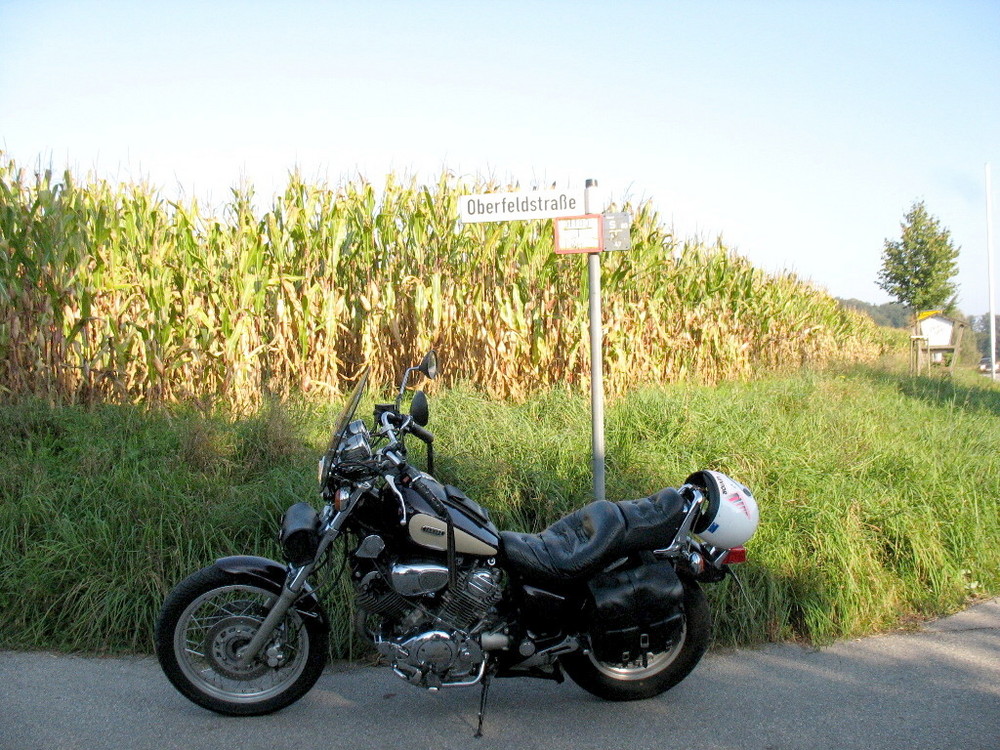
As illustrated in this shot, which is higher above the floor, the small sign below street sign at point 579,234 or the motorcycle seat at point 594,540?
the small sign below street sign at point 579,234

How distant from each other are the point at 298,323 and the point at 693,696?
5.88 m

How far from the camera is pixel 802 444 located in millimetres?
6590

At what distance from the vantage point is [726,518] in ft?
12.3

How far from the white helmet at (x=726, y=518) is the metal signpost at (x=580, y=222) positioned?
1147mm

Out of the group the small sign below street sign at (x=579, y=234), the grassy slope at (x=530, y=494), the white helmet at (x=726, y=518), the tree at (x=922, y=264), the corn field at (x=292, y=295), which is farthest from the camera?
the tree at (x=922, y=264)

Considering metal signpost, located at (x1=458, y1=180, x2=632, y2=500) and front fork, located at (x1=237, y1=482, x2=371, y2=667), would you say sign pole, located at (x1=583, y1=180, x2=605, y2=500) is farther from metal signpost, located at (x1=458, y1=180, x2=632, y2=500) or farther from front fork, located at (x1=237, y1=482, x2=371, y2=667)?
front fork, located at (x1=237, y1=482, x2=371, y2=667)

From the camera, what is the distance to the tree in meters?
30.5

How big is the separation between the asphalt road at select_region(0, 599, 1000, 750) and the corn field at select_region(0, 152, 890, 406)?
3.92 metres

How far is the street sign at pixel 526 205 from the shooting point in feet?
16.4

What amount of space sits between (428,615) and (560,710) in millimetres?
762

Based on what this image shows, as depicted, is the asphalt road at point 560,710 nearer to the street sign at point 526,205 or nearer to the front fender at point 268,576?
the front fender at point 268,576

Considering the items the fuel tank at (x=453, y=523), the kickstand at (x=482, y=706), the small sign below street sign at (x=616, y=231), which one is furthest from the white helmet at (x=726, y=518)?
the small sign below street sign at (x=616, y=231)

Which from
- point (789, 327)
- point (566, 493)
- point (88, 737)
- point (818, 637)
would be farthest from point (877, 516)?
point (789, 327)

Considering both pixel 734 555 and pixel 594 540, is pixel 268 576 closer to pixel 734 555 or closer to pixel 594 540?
pixel 594 540
